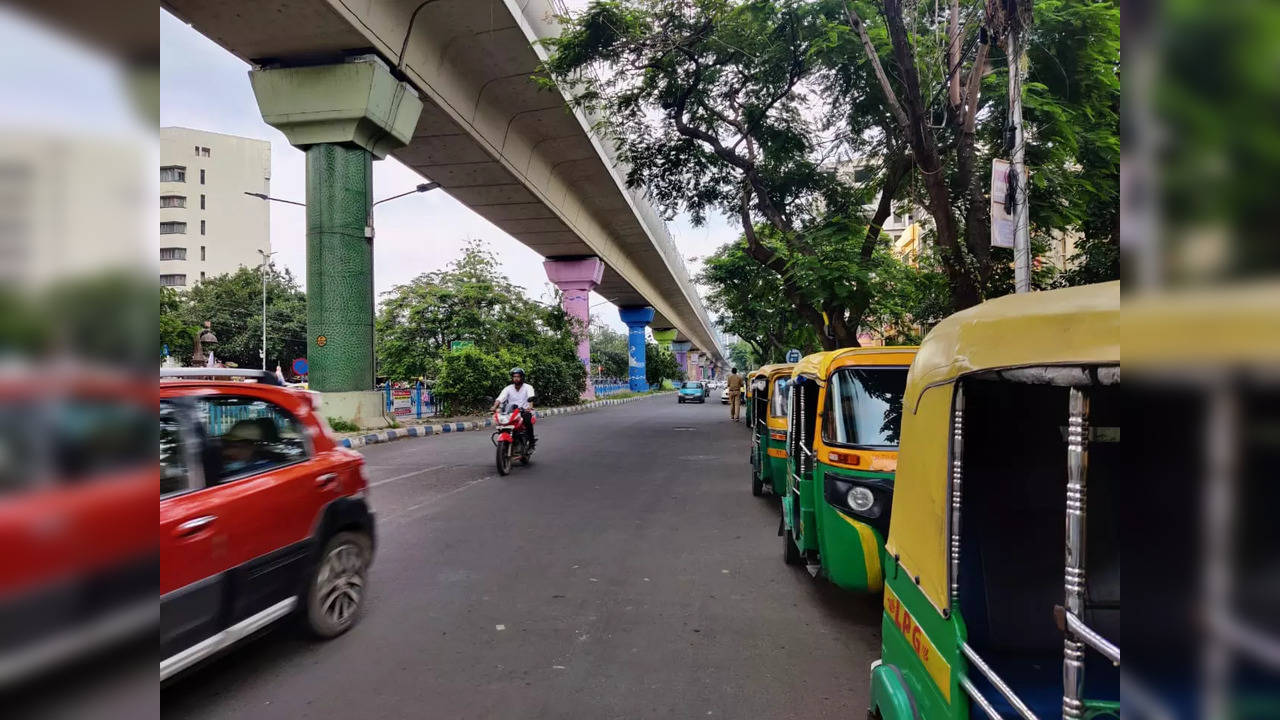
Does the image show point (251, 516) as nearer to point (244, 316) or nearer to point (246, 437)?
point (246, 437)

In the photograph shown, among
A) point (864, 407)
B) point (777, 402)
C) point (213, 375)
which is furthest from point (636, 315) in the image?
point (213, 375)

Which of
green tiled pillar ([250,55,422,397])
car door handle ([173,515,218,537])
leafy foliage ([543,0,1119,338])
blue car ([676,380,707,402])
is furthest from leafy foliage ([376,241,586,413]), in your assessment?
car door handle ([173,515,218,537])

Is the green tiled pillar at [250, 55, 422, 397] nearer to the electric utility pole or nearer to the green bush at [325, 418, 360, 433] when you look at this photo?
the green bush at [325, 418, 360, 433]

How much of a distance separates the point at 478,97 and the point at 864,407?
47.3 feet

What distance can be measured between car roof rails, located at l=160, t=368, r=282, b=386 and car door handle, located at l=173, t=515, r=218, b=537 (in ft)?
1.90

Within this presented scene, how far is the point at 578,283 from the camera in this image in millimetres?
30875

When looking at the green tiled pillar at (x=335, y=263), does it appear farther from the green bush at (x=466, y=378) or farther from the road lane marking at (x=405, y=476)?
the green bush at (x=466, y=378)

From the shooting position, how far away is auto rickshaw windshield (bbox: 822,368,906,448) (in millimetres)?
4602

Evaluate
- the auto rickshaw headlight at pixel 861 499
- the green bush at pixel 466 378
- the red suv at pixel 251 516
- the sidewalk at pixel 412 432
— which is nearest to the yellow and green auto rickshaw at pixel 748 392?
the auto rickshaw headlight at pixel 861 499

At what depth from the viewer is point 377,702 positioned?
312 centimetres
